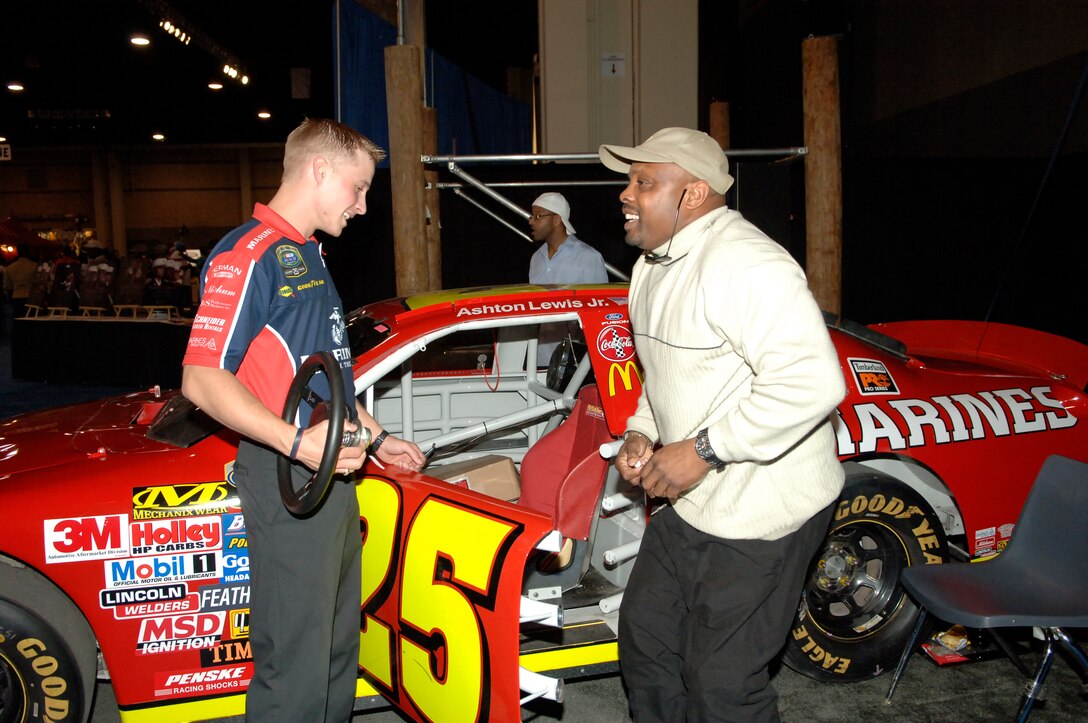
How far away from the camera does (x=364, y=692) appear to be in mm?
2896

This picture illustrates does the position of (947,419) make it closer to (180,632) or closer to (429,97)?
(180,632)

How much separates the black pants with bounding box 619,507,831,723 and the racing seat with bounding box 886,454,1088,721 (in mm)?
1078

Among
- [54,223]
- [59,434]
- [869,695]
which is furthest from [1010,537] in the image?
[54,223]

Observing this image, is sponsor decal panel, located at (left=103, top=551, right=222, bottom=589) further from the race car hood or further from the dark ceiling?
the dark ceiling

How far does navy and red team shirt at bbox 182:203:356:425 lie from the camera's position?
2.00 metres

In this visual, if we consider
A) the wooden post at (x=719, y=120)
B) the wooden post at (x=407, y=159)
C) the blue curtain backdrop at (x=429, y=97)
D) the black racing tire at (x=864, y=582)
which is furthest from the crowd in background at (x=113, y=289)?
the black racing tire at (x=864, y=582)

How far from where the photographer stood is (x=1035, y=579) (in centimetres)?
324

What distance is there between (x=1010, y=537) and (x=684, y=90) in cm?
715

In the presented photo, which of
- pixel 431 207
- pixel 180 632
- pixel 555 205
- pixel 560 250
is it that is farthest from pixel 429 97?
pixel 180 632

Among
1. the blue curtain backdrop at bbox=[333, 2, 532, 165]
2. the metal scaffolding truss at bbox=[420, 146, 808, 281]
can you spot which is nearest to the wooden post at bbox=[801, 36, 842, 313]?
the metal scaffolding truss at bbox=[420, 146, 808, 281]

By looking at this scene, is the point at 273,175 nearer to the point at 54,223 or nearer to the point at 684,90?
the point at 54,223

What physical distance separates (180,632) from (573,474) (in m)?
1.55

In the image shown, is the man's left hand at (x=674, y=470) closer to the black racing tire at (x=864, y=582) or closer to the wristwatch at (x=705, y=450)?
the wristwatch at (x=705, y=450)

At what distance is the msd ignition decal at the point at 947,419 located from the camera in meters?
3.26
